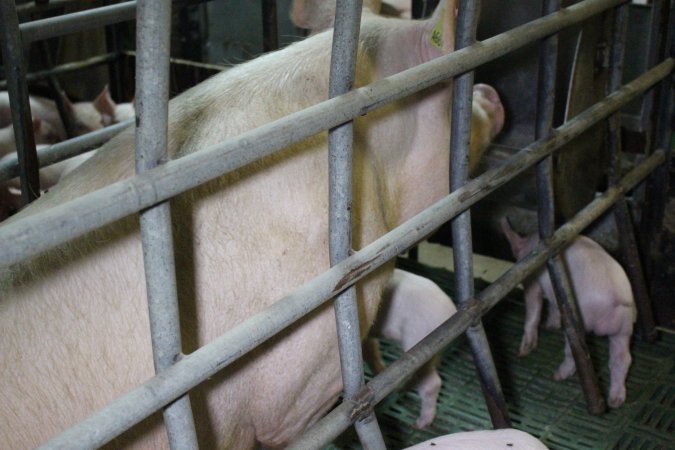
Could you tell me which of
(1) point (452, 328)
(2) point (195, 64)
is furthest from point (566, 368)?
(2) point (195, 64)

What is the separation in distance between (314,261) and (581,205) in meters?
1.38

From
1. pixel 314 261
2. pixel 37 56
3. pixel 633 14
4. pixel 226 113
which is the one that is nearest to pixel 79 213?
pixel 226 113

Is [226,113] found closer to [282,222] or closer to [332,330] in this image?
[282,222]

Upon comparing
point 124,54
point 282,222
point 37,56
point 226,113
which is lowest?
point 37,56

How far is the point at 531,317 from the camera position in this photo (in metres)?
2.84

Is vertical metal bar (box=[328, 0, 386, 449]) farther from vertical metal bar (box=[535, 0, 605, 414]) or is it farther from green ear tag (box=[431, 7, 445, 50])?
vertical metal bar (box=[535, 0, 605, 414])

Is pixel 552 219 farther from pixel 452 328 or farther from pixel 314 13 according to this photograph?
pixel 314 13

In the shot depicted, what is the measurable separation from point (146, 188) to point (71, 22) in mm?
1257

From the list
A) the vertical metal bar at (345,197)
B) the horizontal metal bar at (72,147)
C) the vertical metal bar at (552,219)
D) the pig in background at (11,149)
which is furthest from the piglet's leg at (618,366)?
the pig in background at (11,149)

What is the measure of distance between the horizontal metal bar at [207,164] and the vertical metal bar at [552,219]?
387 mm

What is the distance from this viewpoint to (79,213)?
0.92 metres

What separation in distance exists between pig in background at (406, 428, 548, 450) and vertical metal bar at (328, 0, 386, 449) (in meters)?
0.10

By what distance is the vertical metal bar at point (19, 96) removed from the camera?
185 centimetres

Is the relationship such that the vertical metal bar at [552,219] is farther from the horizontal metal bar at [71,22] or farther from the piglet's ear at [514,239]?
the horizontal metal bar at [71,22]
